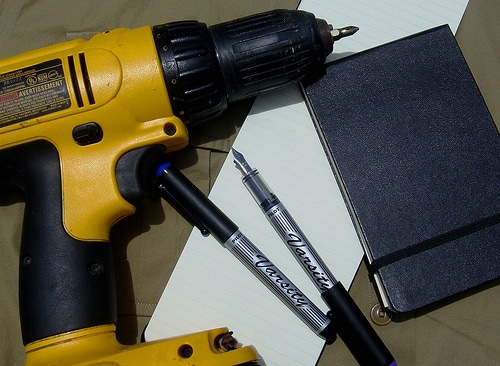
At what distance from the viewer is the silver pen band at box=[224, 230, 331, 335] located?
2.32 feet

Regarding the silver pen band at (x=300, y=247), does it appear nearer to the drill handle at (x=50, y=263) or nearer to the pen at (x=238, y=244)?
the pen at (x=238, y=244)

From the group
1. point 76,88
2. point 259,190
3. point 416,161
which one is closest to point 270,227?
point 259,190

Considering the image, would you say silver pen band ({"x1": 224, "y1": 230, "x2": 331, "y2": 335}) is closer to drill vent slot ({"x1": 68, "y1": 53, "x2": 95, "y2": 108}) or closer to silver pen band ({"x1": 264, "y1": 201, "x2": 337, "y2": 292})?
silver pen band ({"x1": 264, "y1": 201, "x2": 337, "y2": 292})

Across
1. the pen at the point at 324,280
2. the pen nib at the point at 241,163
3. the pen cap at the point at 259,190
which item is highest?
the pen nib at the point at 241,163

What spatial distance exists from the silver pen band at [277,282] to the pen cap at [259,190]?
0.20 ft

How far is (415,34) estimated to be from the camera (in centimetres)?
79

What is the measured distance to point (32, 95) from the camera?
2.10 ft

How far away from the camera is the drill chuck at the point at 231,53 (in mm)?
667

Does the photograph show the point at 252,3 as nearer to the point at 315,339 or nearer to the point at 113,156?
the point at 113,156

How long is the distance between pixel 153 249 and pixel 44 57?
1.07ft

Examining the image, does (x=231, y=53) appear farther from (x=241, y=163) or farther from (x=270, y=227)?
(x=270, y=227)

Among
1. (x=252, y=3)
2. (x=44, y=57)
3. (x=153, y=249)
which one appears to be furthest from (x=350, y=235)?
(x=44, y=57)

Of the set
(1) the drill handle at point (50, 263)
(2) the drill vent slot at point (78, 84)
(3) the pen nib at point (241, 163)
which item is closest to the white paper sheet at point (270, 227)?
(3) the pen nib at point (241, 163)

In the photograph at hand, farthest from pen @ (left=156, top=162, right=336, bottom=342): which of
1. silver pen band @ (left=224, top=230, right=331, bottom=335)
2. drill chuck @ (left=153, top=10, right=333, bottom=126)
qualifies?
drill chuck @ (left=153, top=10, right=333, bottom=126)
